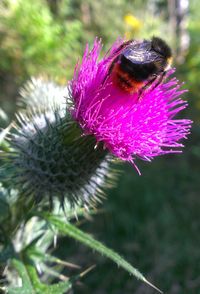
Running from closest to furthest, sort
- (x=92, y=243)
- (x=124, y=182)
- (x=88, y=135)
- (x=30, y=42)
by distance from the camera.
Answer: (x=92, y=243) → (x=88, y=135) → (x=30, y=42) → (x=124, y=182)

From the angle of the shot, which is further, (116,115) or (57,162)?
(57,162)

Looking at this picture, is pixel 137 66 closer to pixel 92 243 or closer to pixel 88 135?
pixel 88 135

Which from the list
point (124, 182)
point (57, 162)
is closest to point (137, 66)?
point (57, 162)

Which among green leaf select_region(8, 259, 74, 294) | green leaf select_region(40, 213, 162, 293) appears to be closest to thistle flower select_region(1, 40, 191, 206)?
green leaf select_region(40, 213, 162, 293)

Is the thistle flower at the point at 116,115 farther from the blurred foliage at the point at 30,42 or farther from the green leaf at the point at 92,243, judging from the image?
the blurred foliage at the point at 30,42

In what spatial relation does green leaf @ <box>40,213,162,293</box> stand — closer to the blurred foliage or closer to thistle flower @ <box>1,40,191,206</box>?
thistle flower @ <box>1,40,191,206</box>

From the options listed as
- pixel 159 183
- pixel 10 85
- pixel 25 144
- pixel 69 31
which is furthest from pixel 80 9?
pixel 25 144

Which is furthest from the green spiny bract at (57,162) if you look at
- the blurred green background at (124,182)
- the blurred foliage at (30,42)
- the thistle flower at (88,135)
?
the blurred foliage at (30,42)
